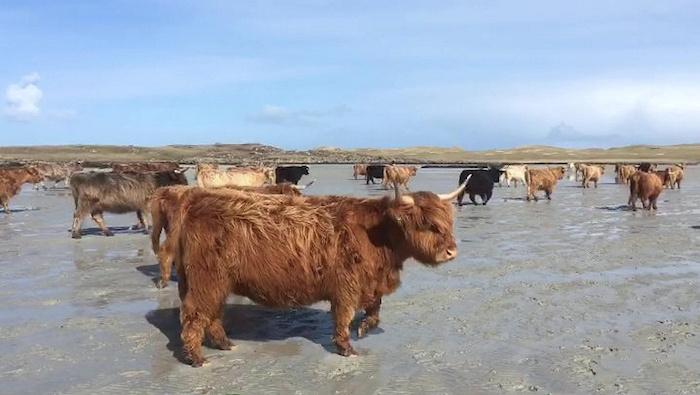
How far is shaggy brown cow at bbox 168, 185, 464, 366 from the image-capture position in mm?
5508

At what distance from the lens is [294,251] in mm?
5645

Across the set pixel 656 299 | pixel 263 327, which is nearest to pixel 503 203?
pixel 656 299

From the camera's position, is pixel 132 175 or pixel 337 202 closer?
pixel 337 202

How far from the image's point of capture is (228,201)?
5848mm

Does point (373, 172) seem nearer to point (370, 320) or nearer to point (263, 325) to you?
point (263, 325)

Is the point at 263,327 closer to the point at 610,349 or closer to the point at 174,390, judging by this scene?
the point at 174,390

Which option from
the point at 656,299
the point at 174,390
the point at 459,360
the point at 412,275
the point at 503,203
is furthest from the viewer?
the point at 503,203

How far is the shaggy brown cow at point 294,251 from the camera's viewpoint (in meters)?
5.51

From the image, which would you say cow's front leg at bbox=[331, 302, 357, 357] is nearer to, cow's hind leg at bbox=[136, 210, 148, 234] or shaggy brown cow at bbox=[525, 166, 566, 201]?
cow's hind leg at bbox=[136, 210, 148, 234]

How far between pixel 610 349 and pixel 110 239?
983cm

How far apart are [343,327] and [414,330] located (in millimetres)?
1014

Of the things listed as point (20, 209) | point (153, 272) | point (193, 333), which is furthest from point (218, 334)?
point (20, 209)

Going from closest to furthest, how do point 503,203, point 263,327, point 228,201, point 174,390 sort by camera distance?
point 174,390, point 228,201, point 263,327, point 503,203

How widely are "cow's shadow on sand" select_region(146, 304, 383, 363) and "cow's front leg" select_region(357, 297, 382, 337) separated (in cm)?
9
